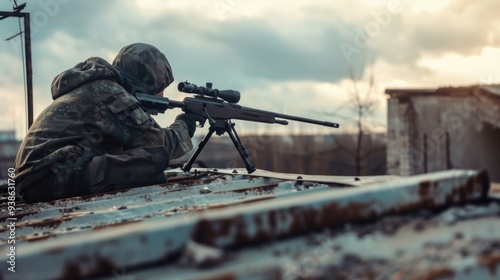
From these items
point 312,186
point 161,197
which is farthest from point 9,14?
point 312,186

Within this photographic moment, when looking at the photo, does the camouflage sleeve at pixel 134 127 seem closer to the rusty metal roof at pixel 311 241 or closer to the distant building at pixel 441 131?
the rusty metal roof at pixel 311 241

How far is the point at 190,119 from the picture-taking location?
14.4ft

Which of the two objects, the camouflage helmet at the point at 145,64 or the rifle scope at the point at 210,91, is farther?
the camouflage helmet at the point at 145,64

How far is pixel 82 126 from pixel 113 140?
0.81 ft

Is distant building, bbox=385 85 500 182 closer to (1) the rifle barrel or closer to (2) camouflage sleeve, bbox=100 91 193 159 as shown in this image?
(1) the rifle barrel

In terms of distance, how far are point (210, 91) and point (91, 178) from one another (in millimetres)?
1320

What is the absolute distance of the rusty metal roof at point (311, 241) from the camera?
0.97 meters

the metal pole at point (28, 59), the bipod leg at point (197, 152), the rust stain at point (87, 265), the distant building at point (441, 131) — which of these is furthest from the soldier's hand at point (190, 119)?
the distant building at point (441, 131)

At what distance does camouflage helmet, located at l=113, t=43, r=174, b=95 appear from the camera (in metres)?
4.34

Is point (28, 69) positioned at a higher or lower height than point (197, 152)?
higher

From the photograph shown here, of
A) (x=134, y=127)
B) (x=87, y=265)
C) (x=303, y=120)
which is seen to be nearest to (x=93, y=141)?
(x=134, y=127)

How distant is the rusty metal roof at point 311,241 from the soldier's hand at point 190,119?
3106mm

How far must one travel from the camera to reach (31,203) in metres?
3.36

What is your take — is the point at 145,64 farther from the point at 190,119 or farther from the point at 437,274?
the point at 437,274
